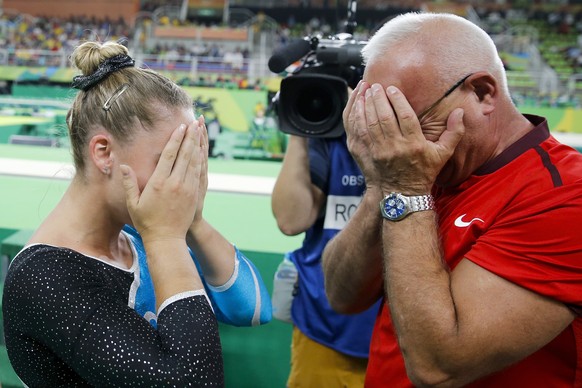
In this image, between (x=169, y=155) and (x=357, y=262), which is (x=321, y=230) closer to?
(x=357, y=262)

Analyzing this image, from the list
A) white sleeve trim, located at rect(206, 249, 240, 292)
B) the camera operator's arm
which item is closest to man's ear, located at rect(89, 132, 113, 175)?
white sleeve trim, located at rect(206, 249, 240, 292)

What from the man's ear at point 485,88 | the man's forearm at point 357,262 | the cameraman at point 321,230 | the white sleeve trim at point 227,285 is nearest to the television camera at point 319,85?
the cameraman at point 321,230

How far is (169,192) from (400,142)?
17.6 inches

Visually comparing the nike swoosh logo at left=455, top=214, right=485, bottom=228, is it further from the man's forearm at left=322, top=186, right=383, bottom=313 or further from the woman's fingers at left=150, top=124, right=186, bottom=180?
the woman's fingers at left=150, top=124, right=186, bottom=180

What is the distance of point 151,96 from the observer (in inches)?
50.0

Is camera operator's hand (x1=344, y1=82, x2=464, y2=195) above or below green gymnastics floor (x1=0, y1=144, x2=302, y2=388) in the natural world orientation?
above

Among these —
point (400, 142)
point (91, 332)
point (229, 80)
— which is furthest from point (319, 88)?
point (229, 80)

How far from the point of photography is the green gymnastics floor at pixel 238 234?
8.63 feet

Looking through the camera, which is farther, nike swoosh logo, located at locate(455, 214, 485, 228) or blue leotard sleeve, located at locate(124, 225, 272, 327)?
blue leotard sleeve, located at locate(124, 225, 272, 327)

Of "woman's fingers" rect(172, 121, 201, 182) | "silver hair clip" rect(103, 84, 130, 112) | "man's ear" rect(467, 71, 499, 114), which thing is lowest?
"woman's fingers" rect(172, 121, 201, 182)

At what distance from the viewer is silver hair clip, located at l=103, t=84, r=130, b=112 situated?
1.24 metres

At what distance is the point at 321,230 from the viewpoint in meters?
2.08

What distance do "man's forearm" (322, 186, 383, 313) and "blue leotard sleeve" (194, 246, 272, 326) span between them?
0.18 meters

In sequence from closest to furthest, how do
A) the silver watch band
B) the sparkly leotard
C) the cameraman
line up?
the sparkly leotard → the silver watch band → the cameraman
